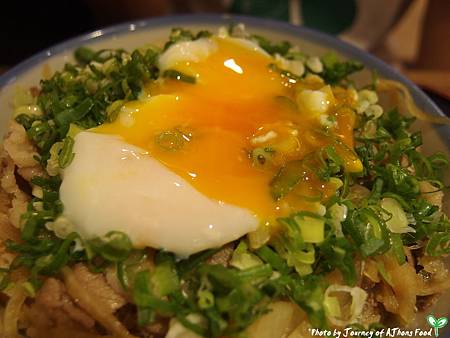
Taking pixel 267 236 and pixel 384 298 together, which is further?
pixel 384 298

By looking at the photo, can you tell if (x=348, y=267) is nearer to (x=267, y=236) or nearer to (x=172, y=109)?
(x=267, y=236)

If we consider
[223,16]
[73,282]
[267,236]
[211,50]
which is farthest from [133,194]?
[223,16]

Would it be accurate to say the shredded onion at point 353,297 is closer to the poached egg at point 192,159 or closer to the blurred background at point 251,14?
the poached egg at point 192,159

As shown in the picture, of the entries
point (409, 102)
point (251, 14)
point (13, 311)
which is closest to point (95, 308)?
point (13, 311)

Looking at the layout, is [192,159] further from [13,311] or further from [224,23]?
[224,23]

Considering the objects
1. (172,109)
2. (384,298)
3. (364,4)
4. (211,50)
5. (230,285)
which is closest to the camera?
(230,285)

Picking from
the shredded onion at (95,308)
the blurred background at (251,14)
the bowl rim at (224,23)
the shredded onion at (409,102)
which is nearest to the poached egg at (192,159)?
the shredded onion at (95,308)
